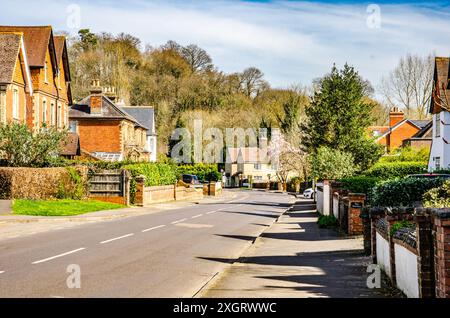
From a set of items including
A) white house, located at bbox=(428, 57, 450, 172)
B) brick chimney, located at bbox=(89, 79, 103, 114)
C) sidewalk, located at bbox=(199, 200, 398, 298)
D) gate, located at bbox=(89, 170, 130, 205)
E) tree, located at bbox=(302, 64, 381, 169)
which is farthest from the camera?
brick chimney, located at bbox=(89, 79, 103, 114)

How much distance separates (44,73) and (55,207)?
18051 mm

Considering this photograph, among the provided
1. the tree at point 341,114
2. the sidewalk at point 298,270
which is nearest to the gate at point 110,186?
the tree at point 341,114

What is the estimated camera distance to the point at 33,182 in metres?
31.5

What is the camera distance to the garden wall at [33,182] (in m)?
30.2

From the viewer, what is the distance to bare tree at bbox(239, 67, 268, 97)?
106m

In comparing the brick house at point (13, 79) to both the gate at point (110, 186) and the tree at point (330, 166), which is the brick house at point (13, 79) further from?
the tree at point (330, 166)

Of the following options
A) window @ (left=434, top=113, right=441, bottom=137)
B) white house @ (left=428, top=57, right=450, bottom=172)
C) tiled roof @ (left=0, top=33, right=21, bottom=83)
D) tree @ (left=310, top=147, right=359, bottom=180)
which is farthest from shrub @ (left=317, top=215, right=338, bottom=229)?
tiled roof @ (left=0, top=33, right=21, bottom=83)

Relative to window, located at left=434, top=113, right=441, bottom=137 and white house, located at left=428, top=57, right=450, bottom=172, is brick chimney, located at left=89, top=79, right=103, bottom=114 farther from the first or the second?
white house, located at left=428, top=57, right=450, bottom=172

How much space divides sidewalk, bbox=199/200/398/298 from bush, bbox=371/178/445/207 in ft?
6.70

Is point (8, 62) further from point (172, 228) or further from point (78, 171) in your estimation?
point (172, 228)

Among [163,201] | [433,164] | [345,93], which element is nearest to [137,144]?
[163,201]

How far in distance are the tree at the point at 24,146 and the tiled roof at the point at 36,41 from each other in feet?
35.7

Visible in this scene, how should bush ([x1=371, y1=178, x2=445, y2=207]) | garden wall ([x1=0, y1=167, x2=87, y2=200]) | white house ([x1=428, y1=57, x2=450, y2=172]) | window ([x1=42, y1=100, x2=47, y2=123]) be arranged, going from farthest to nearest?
window ([x1=42, y1=100, x2=47, y2=123]) → white house ([x1=428, y1=57, x2=450, y2=172]) → garden wall ([x1=0, y1=167, x2=87, y2=200]) → bush ([x1=371, y1=178, x2=445, y2=207])

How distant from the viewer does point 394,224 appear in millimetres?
10852
